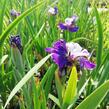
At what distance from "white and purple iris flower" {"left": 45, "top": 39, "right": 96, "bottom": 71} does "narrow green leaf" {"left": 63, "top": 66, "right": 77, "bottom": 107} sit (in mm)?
65

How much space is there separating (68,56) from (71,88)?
0.33 ft

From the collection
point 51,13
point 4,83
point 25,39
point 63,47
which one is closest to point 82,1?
point 51,13

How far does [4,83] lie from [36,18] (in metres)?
0.74

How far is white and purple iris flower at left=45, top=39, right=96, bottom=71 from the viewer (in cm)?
83

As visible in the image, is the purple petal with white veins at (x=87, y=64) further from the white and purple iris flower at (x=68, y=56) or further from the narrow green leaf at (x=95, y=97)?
the narrow green leaf at (x=95, y=97)

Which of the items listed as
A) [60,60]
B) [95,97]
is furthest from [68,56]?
[95,97]

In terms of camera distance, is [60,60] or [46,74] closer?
[60,60]

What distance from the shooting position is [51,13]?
77.8 inches

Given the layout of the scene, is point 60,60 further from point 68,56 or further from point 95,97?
point 95,97

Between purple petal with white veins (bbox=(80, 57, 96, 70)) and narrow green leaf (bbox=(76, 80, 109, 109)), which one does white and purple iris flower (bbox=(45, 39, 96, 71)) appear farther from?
narrow green leaf (bbox=(76, 80, 109, 109))

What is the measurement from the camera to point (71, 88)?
785 mm

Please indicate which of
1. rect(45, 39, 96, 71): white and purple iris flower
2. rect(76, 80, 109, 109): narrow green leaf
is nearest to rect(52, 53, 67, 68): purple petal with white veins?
rect(45, 39, 96, 71): white and purple iris flower

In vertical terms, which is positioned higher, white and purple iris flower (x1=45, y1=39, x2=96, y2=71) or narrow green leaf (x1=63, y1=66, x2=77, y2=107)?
white and purple iris flower (x1=45, y1=39, x2=96, y2=71)

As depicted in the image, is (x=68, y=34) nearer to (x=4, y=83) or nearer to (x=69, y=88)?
(x=4, y=83)
